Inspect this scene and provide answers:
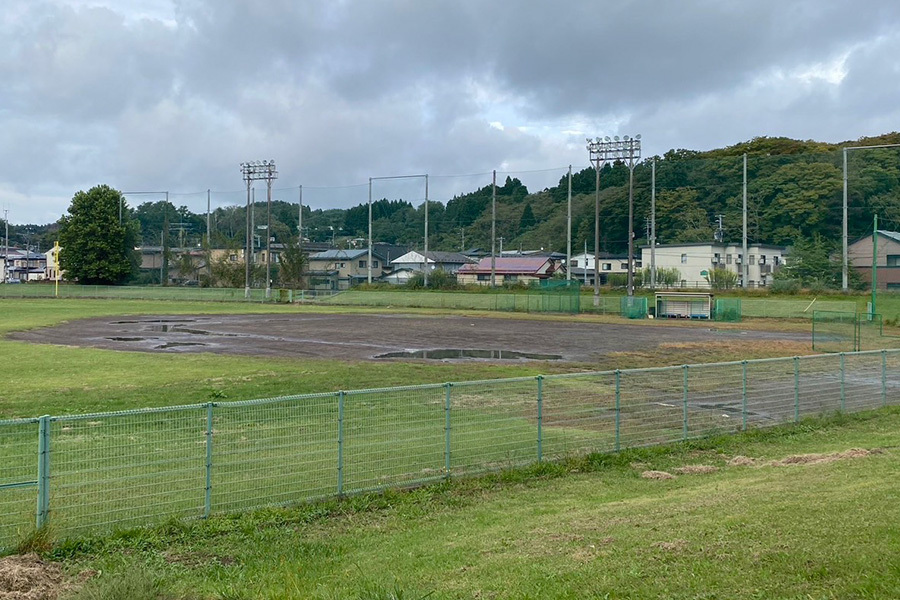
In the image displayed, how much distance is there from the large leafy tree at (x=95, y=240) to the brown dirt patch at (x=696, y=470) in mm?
99375

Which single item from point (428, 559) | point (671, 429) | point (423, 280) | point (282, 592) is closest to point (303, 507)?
point (428, 559)

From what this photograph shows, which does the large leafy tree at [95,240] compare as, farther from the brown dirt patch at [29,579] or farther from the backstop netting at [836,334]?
the brown dirt patch at [29,579]

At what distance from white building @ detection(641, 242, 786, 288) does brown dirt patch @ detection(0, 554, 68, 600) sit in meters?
88.8

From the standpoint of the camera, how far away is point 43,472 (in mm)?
8195

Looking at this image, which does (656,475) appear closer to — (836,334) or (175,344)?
(175,344)

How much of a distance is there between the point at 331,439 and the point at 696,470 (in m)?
5.82

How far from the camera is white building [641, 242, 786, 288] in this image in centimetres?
9238

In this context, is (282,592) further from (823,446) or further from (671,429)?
(823,446)

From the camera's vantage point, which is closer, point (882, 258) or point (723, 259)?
point (882, 258)

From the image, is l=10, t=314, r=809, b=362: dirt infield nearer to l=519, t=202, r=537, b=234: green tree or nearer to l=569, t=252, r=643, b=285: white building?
l=569, t=252, r=643, b=285: white building

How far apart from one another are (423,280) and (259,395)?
75.0 metres

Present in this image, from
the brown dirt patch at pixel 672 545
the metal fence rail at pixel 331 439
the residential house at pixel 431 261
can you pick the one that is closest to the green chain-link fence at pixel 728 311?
the metal fence rail at pixel 331 439

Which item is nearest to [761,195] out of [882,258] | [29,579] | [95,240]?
[882,258]

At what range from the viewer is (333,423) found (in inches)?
587
